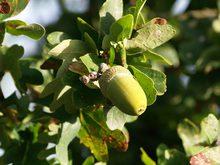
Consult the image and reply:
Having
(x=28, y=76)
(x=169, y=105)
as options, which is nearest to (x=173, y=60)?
(x=169, y=105)

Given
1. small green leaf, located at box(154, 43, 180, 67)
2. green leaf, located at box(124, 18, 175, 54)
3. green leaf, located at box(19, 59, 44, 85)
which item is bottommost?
small green leaf, located at box(154, 43, 180, 67)

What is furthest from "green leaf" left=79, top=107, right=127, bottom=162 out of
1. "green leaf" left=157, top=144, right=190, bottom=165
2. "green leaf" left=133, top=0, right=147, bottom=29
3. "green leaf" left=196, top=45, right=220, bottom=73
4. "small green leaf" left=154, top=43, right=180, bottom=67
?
"small green leaf" left=154, top=43, right=180, bottom=67

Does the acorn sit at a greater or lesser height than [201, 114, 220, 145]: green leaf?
greater

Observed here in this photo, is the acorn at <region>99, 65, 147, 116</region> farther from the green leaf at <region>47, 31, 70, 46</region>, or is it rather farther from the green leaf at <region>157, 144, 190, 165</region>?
the green leaf at <region>157, 144, 190, 165</region>

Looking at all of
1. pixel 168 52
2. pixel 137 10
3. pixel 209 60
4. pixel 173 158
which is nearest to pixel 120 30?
pixel 137 10

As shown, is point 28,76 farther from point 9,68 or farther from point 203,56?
point 203,56

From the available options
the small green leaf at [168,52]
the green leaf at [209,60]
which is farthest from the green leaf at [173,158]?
the small green leaf at [168,52]

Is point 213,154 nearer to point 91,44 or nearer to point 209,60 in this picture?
point 91,44
